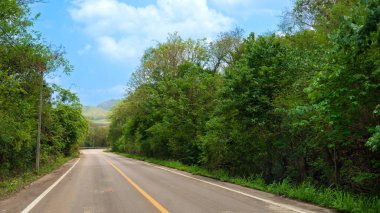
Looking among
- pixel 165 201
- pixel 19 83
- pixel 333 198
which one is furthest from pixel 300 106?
pixel 19 83

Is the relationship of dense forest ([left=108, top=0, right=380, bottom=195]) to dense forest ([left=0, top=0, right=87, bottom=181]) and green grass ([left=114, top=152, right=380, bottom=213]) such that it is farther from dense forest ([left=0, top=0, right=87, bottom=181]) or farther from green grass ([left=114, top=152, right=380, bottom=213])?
dense forest ([left=0, top=0, right=87, bottom=181])

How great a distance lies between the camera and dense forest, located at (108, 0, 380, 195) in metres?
8.80

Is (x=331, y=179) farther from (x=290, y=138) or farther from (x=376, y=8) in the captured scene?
(x=376, y=8)

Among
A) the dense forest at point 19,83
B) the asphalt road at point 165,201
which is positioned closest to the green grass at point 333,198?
the asphalt road at point 165,201

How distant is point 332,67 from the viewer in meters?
9.15

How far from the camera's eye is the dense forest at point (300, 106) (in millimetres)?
8797

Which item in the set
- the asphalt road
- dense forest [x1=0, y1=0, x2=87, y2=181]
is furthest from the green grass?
dense forest [x1=0, y1=0, x2=87, y2=181]

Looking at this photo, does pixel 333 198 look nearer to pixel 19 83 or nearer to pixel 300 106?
pixel 300 106

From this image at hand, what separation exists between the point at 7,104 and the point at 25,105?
969 millimetres

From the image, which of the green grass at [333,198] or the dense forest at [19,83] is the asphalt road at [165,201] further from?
the dense forest at [19,83]

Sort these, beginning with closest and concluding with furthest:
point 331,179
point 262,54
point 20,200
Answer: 1. point 20,200
2. point 331,179
3. point 262,54

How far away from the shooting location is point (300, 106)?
10.2 metres

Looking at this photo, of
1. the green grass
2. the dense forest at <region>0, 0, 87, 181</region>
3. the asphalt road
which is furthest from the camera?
the dense forest at <region>0, 0, 87, 181</region>

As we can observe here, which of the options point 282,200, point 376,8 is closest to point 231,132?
point 282,200
